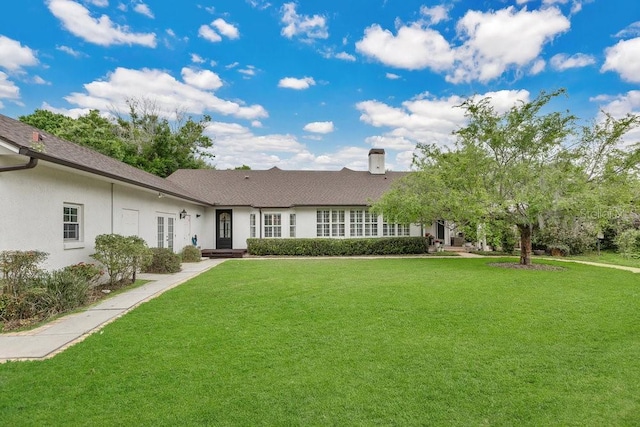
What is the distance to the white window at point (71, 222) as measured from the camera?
843 cm

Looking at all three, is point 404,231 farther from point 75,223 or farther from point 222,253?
point 75,223

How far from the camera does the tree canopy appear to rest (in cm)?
2899

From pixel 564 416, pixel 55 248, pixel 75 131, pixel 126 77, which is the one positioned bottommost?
pixel 564 416

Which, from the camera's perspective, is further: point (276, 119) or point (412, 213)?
point (276, 119)

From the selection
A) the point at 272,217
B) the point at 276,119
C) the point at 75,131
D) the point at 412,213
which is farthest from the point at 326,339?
the point at 75,131

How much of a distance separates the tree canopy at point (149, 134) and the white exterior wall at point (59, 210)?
61.5 ft

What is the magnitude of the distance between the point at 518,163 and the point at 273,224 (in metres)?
12.8

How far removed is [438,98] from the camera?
20.4m

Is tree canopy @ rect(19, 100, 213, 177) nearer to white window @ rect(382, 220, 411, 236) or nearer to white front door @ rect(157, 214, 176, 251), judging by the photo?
white front door @ rect(157, 214, 176, 251)

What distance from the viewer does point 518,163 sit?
41.9 ft

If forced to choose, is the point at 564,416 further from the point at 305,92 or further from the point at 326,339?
the point at 305,92

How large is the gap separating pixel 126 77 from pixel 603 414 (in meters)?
28.9

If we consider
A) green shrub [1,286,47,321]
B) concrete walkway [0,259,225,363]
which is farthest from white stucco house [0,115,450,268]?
concrete walkway [0,259,225,363]

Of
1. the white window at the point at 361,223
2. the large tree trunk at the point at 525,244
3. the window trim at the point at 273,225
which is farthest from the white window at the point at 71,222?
the large tree trunk at the point at 525,244
